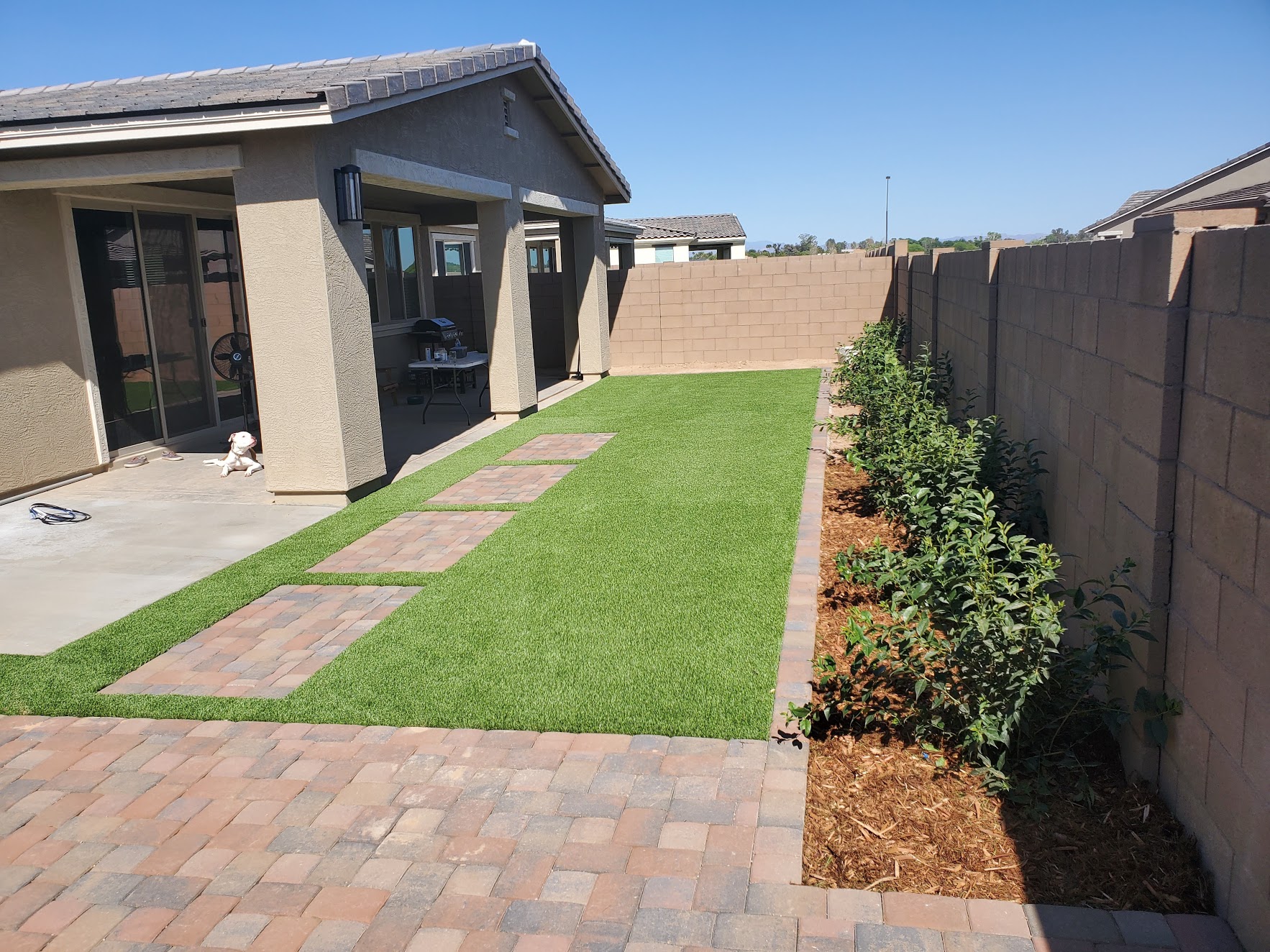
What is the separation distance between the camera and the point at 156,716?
486 cm

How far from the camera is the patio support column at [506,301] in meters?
13.4

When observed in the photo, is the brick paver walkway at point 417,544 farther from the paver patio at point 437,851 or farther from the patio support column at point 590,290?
the patio support column at point 590,290

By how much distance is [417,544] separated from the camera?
769cm

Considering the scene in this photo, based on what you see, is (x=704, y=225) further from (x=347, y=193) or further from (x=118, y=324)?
(x=347, y=193)

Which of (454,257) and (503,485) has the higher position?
(454,257)

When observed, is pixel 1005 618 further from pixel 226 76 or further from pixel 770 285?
pixel 770 285

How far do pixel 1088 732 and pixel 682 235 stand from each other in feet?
107

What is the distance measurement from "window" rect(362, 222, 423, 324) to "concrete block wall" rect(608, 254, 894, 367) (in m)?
3.80

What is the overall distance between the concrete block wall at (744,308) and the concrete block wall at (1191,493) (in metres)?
13.5

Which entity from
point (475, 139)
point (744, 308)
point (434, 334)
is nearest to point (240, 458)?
point (475, 139)

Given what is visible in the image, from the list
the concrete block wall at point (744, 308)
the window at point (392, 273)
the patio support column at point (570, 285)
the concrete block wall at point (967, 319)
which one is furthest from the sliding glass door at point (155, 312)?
the concrete block wall at point (967, 319)

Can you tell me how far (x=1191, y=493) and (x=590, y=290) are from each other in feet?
49.3

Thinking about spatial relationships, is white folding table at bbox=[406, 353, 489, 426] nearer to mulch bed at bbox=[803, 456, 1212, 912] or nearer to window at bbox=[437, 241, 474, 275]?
window at bbox=[437, 241, 474, 275]

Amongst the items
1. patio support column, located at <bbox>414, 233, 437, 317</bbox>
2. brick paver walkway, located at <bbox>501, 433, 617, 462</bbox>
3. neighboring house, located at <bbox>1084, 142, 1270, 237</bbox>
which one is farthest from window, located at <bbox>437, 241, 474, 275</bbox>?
neighboring house, located at <bbox>1084, 142, 1270, 237</bbox>
